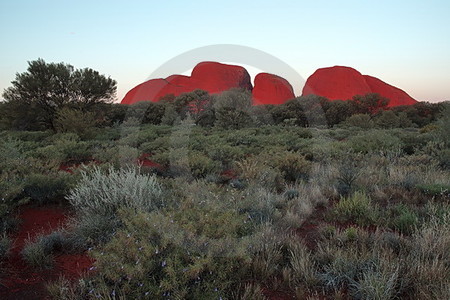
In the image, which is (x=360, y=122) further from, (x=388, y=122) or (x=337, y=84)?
(x=337, y=84)

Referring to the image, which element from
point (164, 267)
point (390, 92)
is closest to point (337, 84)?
point (390, 92)

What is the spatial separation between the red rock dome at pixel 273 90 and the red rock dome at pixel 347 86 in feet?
27.2

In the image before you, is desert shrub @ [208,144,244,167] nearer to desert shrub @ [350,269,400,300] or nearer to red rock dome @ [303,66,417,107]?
desert shrub @ [350,269,400,300]

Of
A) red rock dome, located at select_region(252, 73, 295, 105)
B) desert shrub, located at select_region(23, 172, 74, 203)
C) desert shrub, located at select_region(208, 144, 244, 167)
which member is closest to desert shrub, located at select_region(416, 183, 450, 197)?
desert shrub, located at select_region(208, 144, 244, 167)

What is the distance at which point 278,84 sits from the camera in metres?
56.6

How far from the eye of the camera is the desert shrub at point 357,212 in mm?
4328

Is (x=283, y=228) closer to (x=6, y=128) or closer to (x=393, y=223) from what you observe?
(x=393, y=223)

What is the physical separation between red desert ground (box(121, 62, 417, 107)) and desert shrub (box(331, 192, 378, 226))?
171ft

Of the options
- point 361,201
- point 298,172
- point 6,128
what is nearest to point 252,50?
point 298,172

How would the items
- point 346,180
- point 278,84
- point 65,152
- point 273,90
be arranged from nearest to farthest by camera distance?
1. point 346,180
2. point 65,152
3. point 278,84
4. point 273,90

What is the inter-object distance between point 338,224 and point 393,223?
0.77 metres

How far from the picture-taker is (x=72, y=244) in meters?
3.86

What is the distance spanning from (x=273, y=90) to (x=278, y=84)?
2929 mm

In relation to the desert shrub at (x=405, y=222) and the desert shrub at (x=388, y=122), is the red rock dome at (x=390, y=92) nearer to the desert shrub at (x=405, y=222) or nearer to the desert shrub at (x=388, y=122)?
the desert shrub at (x=388, y=122)
